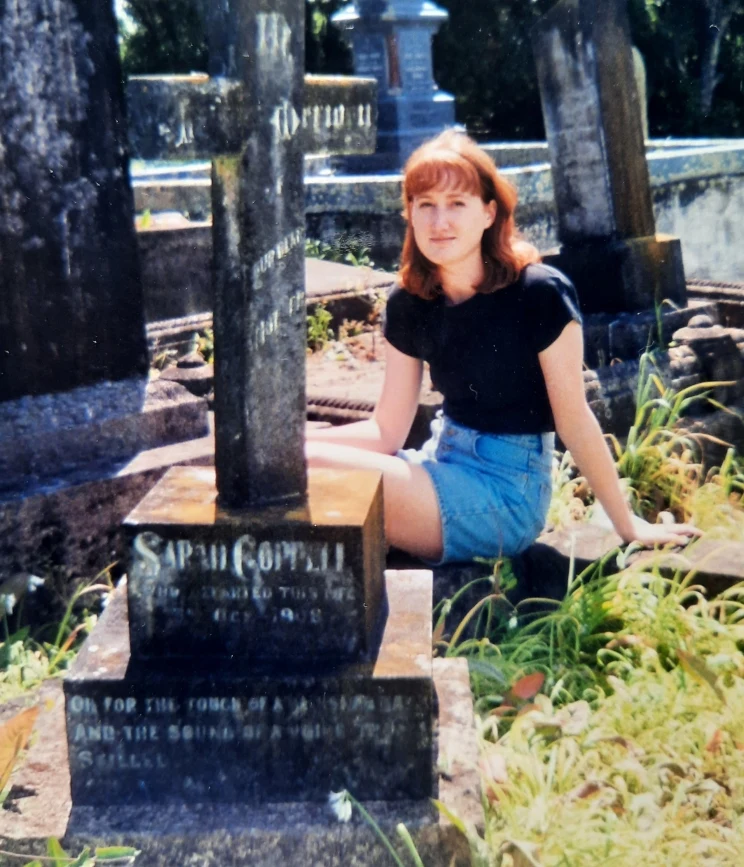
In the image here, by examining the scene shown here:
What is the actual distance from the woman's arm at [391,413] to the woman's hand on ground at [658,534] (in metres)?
0.68

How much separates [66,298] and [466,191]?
4.62 feet

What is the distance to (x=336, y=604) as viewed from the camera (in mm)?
2195

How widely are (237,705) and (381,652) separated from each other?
0.95ft

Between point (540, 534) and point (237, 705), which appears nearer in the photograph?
point (237, 705)

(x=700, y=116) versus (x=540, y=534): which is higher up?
(x=700, y=116)

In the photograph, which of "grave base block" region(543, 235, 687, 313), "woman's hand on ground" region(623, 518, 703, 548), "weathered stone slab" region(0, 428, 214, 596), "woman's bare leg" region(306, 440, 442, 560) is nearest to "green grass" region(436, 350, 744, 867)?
"woman's hand on ground" region(623, 518, 703, 548)

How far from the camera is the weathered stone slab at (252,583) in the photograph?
218 centimetres

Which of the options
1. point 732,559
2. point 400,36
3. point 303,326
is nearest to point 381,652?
point 303,326

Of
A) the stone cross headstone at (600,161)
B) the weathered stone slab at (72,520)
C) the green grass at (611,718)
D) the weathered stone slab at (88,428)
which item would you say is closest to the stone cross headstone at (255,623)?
the green grass at (611,718)

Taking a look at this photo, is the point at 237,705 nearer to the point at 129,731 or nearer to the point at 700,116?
the point at 129,731

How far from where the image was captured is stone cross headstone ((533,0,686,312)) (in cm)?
557

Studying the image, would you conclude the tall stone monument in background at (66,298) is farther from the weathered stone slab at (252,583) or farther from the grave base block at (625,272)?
the grave base block at (625,272)

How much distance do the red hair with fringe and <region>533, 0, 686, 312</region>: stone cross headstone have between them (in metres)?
2.78

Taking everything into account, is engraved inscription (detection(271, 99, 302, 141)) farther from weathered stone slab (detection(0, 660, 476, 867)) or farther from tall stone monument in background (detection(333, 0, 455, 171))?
tall stone monument in background (detection(333, 0, 455, 171))
